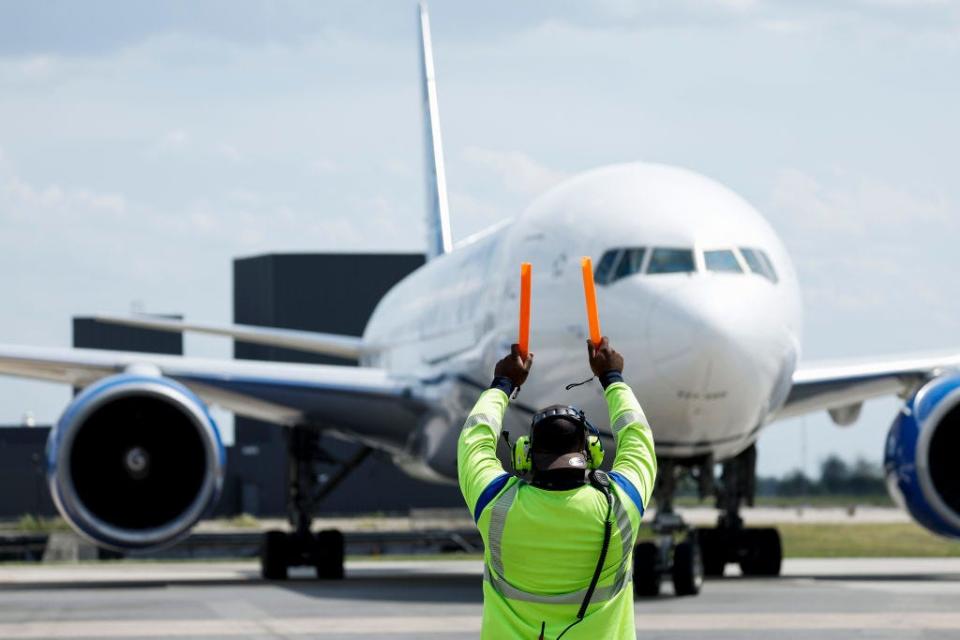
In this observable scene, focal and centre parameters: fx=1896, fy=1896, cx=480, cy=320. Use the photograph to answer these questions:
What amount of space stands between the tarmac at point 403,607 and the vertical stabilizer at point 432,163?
8.12 m

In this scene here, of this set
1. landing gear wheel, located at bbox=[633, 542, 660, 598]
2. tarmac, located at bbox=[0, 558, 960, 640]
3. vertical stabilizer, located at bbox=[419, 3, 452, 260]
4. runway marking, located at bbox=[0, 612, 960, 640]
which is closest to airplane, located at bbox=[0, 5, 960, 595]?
landing gear wheel, located at bbox=[633, 542, 660, 598]

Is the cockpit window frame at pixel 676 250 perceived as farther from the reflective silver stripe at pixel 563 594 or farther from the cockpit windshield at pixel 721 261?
the reflective silver stripe at pixel 563 594

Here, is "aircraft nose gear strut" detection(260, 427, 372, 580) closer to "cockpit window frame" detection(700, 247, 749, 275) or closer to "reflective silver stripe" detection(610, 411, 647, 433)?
"cockpit window frame" detection(700, 247, 749, 275)

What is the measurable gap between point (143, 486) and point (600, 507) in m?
11.8

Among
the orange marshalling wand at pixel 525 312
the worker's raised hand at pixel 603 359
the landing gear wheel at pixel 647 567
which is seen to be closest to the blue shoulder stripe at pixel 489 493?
the orange marshalling wand at pixel 525 312

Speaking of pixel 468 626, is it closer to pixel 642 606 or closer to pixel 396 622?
pixel 396 622

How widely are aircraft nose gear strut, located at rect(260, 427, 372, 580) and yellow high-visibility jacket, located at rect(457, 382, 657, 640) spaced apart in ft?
46.5

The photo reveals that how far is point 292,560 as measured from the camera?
64.0ft

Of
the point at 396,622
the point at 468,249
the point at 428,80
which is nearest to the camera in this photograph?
the point at 396,622

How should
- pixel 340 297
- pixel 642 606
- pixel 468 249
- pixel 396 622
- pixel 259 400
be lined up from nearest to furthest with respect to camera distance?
pixel 396 622, pixel 642 606, pixel 259 400, pixel 468 249, pixel 340 297

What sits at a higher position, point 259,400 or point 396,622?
point 259,400

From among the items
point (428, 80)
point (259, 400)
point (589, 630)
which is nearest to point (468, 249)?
point (259, 400)

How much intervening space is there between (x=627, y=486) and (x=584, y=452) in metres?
0.17

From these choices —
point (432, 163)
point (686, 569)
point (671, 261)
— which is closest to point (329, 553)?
point (686, 569)
